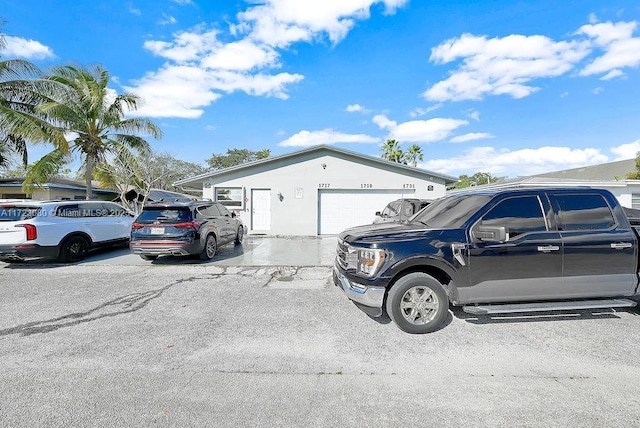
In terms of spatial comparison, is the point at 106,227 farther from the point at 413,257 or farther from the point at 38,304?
the point at 413,257

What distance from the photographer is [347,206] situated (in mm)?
14438

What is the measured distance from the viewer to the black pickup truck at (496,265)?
12.7ft

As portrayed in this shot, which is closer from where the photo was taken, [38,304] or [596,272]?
[596,272]

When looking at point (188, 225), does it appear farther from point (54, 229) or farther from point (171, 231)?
point (54, 229)

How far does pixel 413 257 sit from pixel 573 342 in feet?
6.75

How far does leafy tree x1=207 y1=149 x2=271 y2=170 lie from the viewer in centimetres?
5006

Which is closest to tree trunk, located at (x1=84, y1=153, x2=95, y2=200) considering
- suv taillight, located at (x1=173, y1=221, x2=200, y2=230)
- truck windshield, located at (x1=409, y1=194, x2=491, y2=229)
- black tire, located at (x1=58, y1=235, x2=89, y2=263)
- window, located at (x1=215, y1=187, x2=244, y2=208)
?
window, located at (x1=215, y1=187, x2=244, y2=208)

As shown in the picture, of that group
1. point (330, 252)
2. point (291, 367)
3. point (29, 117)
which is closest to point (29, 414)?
point (291, 367)

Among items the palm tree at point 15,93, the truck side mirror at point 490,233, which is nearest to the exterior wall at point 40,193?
the palm tree at point 15,93

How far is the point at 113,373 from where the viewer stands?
2.98 metres

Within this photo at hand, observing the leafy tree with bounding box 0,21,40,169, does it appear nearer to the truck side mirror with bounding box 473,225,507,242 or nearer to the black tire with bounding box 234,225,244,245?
the black tire with bounding box 234,225,244,245

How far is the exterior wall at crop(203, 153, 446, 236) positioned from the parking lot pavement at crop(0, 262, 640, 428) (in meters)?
9.16

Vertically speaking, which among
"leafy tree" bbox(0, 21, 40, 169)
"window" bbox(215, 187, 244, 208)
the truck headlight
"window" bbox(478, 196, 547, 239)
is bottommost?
the truck headlight

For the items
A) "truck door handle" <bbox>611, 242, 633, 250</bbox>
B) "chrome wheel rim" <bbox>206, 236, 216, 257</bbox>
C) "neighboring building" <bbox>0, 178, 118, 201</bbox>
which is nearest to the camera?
"truck door handle" <bbox>611, 242, 633, 250</bbox>
